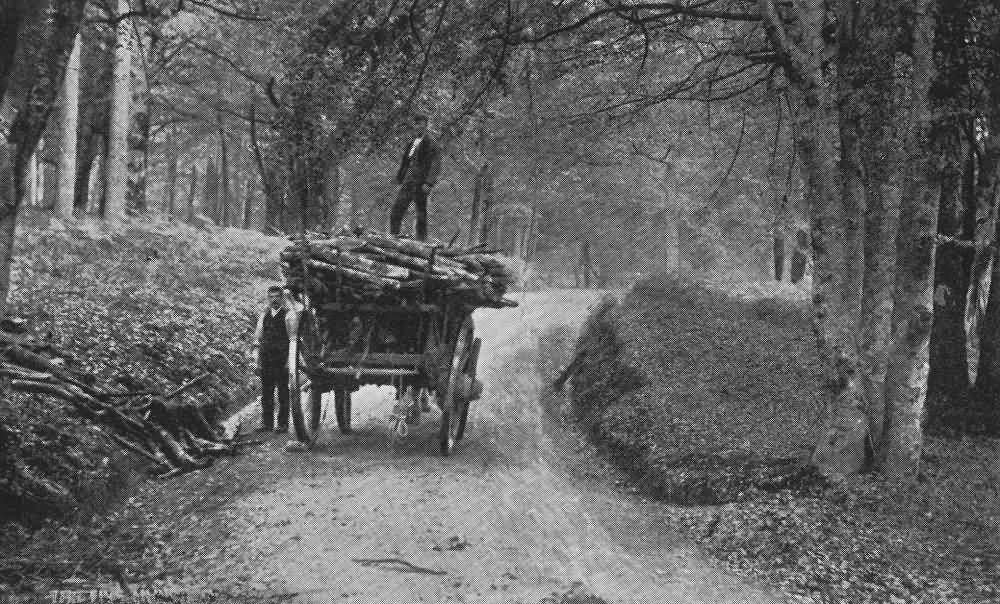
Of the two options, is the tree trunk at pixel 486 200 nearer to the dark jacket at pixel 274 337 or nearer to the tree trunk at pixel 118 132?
the tree trunk at pixel 118 132

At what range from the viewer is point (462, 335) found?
9672 mm

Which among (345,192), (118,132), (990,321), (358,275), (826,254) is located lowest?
(990,321)

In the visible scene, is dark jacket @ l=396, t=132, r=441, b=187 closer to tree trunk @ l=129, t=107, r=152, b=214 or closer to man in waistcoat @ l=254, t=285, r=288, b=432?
man in waistcoat @ l=254, t=285, r=288, b=432

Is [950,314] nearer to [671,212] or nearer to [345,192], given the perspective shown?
[671,212]

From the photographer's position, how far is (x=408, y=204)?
11.1m

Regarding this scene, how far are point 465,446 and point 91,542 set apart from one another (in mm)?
5189

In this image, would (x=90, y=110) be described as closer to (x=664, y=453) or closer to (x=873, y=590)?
(x=664, y=453)

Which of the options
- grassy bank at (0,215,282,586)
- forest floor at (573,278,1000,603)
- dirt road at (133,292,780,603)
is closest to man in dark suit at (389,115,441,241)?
dirt road at (133,292,780,603)

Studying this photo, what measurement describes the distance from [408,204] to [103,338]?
14.8 ft

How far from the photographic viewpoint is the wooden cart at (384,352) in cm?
894

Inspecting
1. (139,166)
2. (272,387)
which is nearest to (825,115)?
(272,387)

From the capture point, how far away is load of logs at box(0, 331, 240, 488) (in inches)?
247

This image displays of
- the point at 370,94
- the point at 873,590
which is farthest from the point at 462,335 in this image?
the point at 873,590

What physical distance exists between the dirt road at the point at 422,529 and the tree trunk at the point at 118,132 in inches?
402
